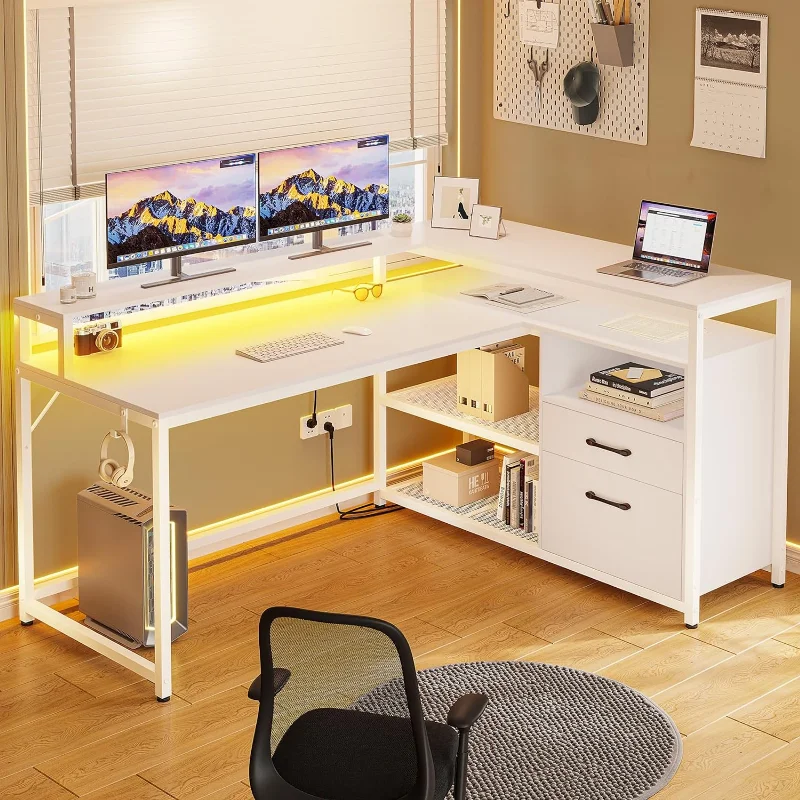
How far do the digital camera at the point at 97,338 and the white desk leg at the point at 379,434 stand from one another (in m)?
1.12

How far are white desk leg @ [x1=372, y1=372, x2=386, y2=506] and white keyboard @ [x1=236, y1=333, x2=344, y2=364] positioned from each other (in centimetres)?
76

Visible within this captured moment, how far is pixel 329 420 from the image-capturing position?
16.1 feet

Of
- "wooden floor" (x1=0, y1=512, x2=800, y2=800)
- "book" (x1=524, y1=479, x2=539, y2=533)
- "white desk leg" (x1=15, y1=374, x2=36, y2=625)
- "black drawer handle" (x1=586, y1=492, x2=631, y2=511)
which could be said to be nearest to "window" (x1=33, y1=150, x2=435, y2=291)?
"white desk leg" (x1=15, y1=374, x2=36, y2=625)

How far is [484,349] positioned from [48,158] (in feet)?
5.04

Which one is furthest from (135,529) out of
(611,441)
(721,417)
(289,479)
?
(721,417)

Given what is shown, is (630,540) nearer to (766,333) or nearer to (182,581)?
(766,333)

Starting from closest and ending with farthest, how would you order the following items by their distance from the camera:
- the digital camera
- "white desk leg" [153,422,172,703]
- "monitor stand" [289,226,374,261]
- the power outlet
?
"white desk leg" [153,422,172,703] → the digital camera → "monitor stand" [289,226,374,261] → the power outlet

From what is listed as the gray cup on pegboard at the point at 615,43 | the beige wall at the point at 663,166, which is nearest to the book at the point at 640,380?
the beige wall at the point at 663,166

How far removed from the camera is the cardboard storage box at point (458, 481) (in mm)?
4875

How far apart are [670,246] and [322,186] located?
3.44ft

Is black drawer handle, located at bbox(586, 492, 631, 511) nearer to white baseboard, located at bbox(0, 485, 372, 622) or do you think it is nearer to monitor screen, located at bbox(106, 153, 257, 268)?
white baseboard, located at bbox(0, 485, 372, 622)

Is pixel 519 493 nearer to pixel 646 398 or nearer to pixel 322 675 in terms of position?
pixel 646 398

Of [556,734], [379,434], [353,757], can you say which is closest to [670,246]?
[379,434]

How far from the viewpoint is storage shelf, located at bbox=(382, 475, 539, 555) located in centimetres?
462
